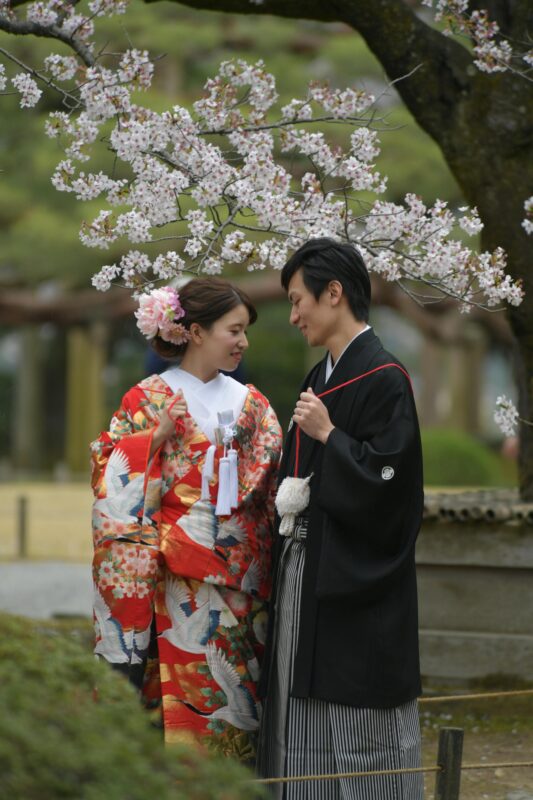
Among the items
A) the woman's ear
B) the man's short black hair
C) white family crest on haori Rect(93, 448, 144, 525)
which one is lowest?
white family crest on haori Rect(93, 448, 144, 525)

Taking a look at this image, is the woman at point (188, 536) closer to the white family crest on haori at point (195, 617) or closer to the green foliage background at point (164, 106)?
the white family crest on haori at point (195, 617)

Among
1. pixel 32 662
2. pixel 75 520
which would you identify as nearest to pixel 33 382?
pixel 75 520

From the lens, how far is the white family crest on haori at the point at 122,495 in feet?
11.9

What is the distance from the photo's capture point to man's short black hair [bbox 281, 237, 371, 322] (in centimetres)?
337

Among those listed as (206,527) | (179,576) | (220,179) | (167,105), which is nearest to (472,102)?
(220,179)

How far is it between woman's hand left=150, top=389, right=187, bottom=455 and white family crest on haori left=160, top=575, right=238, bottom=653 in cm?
43

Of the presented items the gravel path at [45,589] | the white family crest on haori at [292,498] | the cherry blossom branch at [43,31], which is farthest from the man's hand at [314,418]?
the gravel path at [45,589]

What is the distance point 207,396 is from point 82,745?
6.67 feet

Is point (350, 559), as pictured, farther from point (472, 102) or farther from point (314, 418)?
point (472, 102)

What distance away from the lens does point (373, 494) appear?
3.25 meters

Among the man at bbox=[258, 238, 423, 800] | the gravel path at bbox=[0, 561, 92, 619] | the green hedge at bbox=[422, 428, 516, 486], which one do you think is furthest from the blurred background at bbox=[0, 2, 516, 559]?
the man at bbox=[258, 238, 423, 800]

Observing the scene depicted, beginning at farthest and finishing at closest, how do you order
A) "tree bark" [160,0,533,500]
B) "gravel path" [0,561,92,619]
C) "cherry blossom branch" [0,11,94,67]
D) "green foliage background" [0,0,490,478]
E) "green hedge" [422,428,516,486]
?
"green foliage background" [0,0,490,478] < "green hedge" [422,428,516,486] < "gravel path" [0,561,92,619] < "tree bark" [160,0,533,500] < "cherry blossom branch" [0,11,94,67]

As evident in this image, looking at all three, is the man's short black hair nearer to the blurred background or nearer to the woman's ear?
the woman's ear

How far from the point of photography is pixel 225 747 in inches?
144
